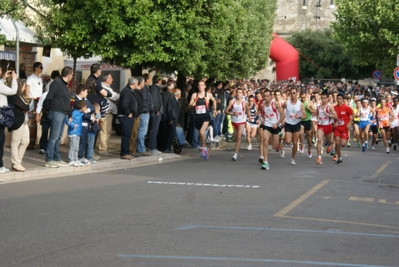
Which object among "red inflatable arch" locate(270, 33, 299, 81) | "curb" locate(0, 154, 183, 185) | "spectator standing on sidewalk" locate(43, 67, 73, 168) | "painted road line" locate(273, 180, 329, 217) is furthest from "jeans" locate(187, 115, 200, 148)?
"red inflatable arch" locate(270, 33, 299, 81)

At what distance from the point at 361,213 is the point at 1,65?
22.5 ft

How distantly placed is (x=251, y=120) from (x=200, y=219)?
1470cm

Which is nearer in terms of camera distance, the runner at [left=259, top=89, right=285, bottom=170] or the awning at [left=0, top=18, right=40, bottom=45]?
the runner at [left=259, top=89, right=285, bottom=170]

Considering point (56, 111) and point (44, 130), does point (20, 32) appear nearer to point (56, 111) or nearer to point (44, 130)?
point (44, 130)

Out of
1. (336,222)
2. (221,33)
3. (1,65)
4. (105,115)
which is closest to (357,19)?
(221,33)

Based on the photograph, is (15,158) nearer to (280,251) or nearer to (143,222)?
(143,222)

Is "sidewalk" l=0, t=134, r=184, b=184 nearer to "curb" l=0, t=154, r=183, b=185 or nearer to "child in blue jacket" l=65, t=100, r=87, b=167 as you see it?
"curb" l=0, t=154, r=183, b=185

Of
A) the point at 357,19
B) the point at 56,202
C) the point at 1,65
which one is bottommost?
the point at 56,202

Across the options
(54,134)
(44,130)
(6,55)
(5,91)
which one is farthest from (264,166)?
(6,55)

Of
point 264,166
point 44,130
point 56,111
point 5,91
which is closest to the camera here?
point 5,91

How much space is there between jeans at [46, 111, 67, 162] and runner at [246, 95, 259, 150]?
8.55m

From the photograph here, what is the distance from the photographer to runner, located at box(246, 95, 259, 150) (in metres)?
23.9

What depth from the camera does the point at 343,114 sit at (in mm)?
20656

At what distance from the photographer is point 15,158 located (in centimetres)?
1455
